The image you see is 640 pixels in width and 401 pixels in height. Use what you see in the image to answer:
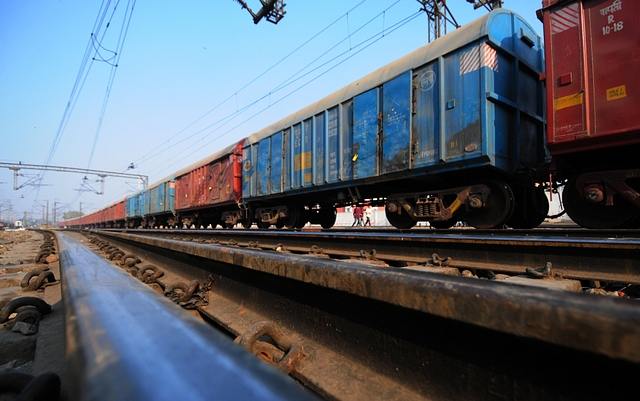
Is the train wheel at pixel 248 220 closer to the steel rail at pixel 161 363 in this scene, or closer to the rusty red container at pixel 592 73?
the rusty red container at pixel 592 73

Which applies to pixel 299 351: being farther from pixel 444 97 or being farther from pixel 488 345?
pixel 444 97

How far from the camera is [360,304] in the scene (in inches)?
54.7

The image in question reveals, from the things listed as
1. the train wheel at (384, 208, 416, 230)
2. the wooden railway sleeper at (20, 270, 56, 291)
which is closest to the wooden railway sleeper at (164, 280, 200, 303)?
the wooden railway sleeper at (20, 270, 56, 291)

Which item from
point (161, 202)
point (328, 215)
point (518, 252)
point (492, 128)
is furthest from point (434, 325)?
point (161, 202)

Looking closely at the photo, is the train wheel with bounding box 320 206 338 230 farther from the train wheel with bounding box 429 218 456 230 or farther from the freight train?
the train wheel with bounding box 429 218 456 230

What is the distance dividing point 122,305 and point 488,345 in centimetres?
112

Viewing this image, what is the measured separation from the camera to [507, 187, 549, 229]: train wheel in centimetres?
600

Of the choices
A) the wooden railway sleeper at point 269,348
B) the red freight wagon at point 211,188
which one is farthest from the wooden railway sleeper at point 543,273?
the red freight wagon at point 211,188

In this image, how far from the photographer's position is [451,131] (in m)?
5.62

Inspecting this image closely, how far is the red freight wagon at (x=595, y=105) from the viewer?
4.02 meters

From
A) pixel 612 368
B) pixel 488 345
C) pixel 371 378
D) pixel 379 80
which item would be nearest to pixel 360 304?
pixel 371 378

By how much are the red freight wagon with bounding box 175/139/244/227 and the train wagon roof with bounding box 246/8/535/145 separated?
430 centimetres

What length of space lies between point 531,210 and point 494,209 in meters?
1.50

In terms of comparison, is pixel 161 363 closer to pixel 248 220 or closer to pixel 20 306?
pixel 20 306
